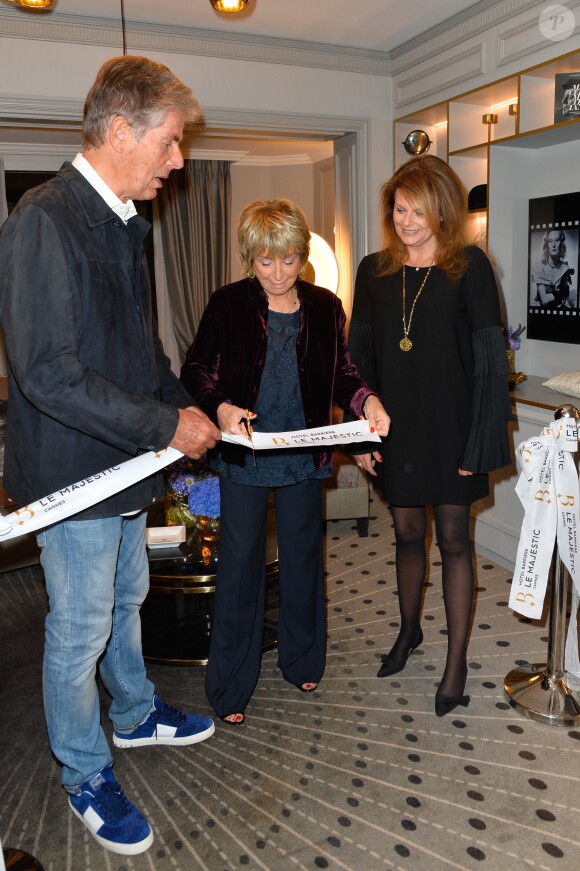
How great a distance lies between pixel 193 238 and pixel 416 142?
419cm

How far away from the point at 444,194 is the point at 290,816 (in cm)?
183

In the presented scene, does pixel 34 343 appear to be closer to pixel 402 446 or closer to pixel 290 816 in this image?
pixel 402 446

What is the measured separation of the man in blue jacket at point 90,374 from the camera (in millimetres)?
1586

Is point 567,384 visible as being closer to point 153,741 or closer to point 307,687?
point 307,687

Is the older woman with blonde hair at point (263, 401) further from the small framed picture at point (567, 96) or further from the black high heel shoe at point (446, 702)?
the small framed picture at point (567, 96)

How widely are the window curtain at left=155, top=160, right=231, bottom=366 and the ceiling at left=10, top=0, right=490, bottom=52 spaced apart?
3.79 metres

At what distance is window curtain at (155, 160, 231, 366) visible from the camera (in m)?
8.00

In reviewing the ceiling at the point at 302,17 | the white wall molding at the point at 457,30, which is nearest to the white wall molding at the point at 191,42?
the ceiling at the point at 302,17

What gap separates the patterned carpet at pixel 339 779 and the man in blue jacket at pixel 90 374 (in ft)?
0.63

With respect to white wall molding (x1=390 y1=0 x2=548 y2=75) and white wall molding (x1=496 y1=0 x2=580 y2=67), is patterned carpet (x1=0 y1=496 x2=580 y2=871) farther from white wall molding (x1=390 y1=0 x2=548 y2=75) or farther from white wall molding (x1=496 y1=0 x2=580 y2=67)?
white wall molding (x1=390 y1=0 x2=548 y2=75)

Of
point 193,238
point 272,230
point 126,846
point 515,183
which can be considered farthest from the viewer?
point 193,238

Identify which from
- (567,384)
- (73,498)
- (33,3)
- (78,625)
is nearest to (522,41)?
(567,384)

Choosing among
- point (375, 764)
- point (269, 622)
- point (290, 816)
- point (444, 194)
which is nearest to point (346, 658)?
point (269, 622)

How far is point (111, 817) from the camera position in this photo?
6.21ft
